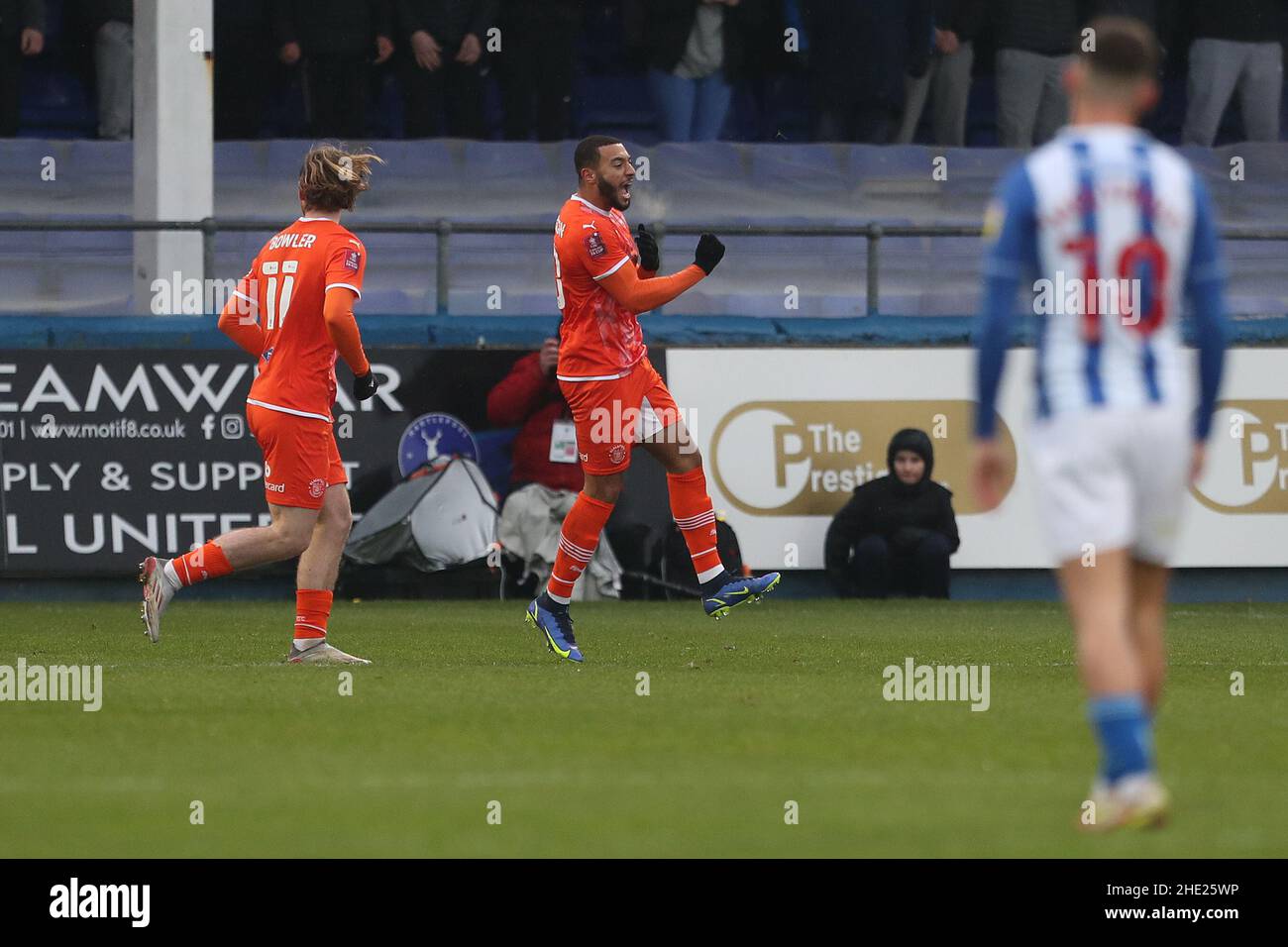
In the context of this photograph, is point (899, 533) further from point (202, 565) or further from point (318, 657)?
point (202, 565)

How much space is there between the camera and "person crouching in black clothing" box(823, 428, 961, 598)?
15664 millimetres

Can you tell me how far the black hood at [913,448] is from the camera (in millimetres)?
15594

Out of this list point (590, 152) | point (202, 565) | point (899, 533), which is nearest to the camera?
point (202, 565)

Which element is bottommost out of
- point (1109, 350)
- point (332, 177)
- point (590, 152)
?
point (1109, 350)

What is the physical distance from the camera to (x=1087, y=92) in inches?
220

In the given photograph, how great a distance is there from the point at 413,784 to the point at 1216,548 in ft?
35.9

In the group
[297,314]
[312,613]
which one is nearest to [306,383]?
[297,314]

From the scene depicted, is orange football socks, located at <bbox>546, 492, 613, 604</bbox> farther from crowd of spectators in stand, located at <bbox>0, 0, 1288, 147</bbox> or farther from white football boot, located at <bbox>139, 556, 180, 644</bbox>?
crowd of spectators in stand, located at <bbox>0, 0, 1288, 147</bbox>

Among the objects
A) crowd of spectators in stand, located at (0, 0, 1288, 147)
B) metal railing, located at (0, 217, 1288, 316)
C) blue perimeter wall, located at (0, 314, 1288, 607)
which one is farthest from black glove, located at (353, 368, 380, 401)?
crowd of spectators in stand, located at (0, 0, 1288, 147)

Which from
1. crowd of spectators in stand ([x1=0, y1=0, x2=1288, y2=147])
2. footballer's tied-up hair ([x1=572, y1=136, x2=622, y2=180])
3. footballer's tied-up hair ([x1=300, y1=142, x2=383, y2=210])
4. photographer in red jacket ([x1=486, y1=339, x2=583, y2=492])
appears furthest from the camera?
crowd of spectators in stand ([x1=0, y1=0, x2=1288, y2=147])

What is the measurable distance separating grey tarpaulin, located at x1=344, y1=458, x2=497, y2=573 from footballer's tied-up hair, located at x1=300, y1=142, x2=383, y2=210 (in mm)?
5384

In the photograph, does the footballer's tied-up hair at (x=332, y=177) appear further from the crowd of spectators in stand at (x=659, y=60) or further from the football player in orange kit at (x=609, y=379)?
the crowd of spectators in stand at (x=659, y=60)

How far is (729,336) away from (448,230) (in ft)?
7.18

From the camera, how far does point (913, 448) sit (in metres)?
15.6
